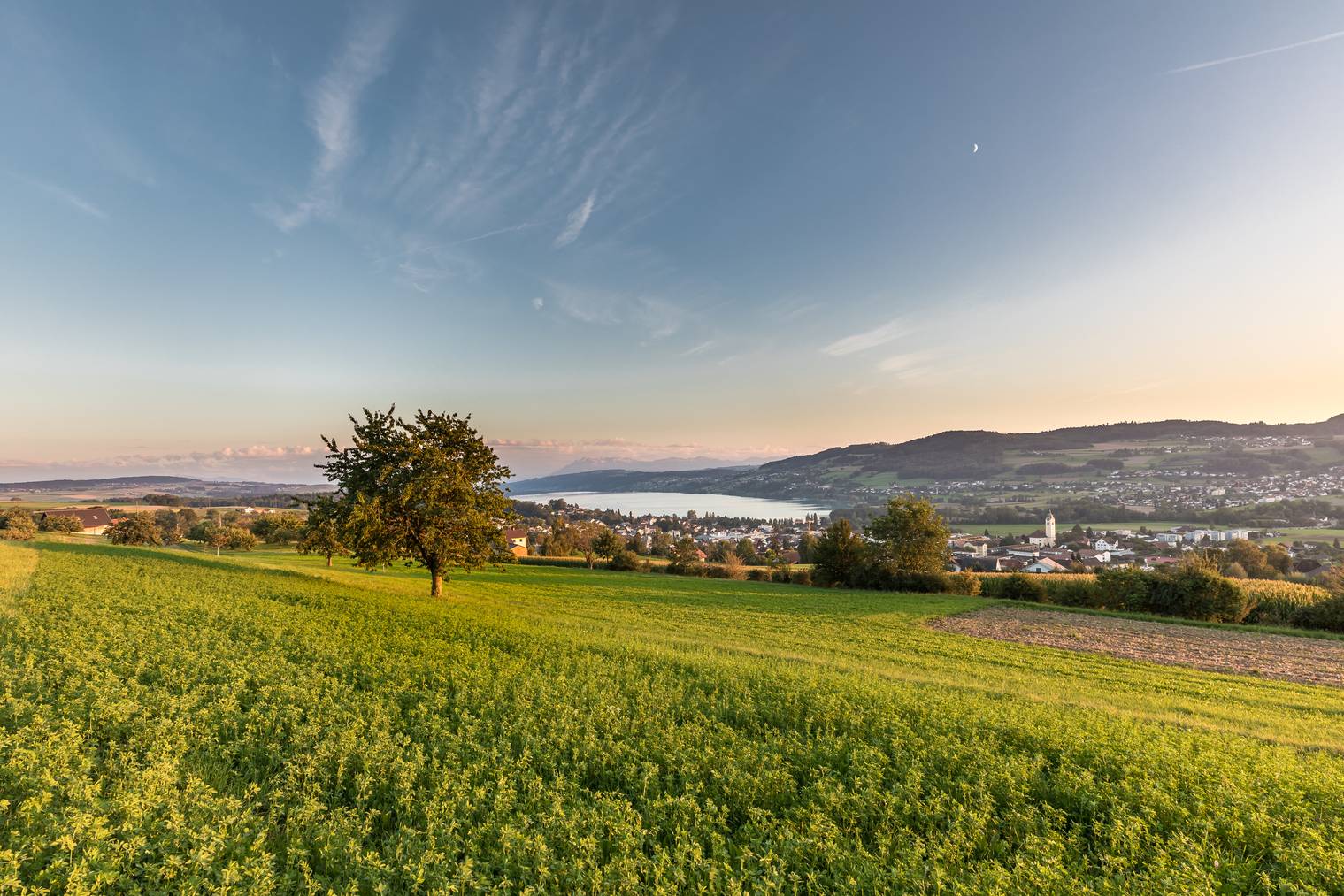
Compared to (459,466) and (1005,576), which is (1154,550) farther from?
(459,466)

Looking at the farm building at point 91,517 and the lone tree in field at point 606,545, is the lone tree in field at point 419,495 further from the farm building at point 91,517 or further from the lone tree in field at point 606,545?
the farm building at point 91,517

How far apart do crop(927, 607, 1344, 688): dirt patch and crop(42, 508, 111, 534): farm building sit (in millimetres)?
137414

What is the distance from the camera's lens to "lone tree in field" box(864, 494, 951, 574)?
46.0m

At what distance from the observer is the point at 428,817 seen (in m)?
5.71

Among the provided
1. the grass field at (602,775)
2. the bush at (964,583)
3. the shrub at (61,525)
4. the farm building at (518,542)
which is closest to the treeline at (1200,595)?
the bush at (964,583)

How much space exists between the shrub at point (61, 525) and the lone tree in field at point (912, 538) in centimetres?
12941

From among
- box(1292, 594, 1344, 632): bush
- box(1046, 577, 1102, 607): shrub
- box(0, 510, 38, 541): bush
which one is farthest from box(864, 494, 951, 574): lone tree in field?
box(0, 510, 38, 541): bush

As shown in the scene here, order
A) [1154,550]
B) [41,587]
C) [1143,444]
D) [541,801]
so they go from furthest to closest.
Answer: [1143,444], [1154,550], [41,587], [541,801]

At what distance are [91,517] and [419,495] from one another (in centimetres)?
13640

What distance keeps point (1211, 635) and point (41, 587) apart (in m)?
53.1

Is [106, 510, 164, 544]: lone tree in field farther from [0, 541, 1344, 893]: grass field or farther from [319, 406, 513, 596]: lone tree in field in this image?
[0, 541, 1344, 893]: grass field

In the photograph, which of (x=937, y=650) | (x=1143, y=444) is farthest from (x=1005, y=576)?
(x=1143, y=444)

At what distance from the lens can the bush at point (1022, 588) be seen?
38375 millimetres

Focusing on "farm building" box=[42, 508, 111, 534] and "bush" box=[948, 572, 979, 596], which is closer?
"bush" box=[948, 572, 979, 596]
